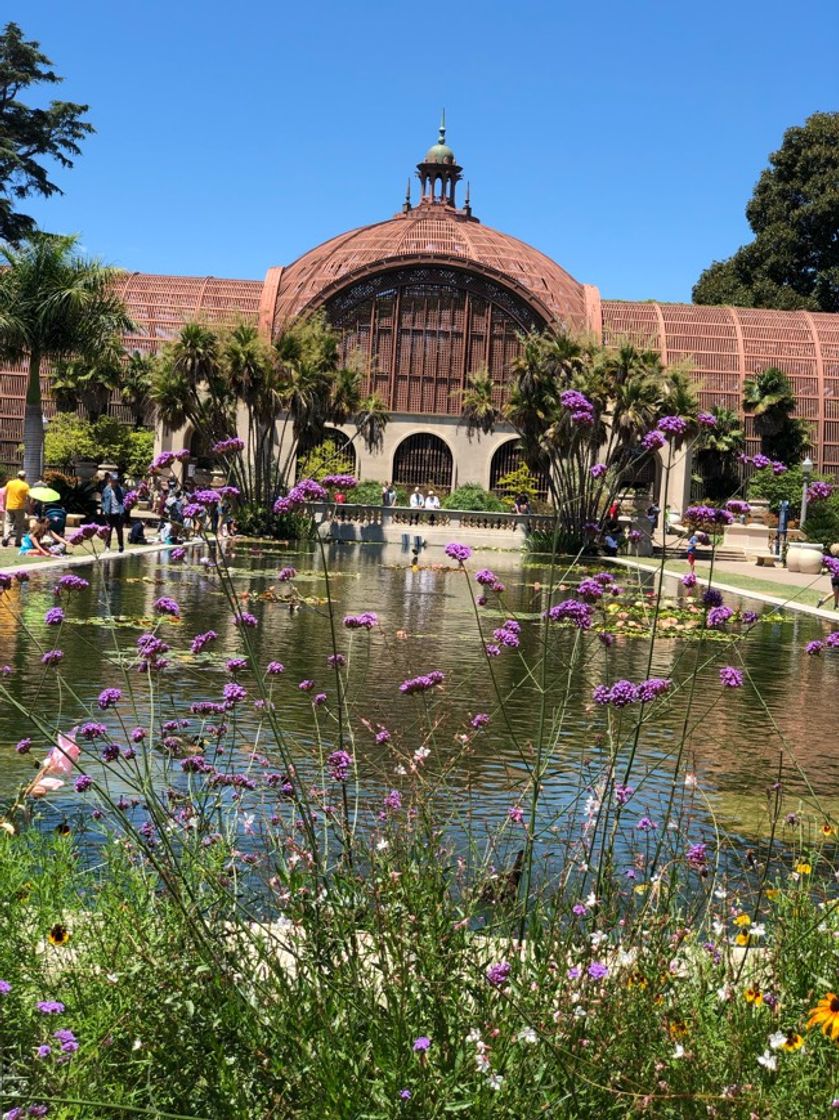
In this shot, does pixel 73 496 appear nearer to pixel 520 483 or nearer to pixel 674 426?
pixel 520 483

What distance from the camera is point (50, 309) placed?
3584 centimetres

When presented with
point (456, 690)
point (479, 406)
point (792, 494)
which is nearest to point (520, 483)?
point (479, 406)

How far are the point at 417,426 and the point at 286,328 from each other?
1713 centimetres

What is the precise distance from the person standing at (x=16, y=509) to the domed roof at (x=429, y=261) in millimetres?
30751

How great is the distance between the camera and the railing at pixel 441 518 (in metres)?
46.2

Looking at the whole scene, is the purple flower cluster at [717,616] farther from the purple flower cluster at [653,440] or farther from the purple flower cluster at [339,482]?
the purple flower cluster at [339,482]

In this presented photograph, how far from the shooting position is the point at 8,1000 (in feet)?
11.8

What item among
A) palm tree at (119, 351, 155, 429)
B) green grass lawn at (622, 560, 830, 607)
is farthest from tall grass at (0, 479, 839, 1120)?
palm tree at (119, 351, 155, 429)

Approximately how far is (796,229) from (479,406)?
22.9 metres

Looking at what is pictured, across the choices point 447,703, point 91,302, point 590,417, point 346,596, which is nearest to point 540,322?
point 91,302

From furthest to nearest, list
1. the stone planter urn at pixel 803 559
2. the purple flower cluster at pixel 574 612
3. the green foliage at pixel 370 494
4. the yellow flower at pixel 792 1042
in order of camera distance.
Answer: the green foliage at pixel 370 494 < the stone planter urn at pixel 803 559 < the purple flower cluster at pixel 574 612 < the yellow flower at pixel 792 1042

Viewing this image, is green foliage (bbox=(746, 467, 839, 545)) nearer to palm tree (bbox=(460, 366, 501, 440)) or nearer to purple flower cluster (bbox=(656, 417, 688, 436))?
palm tree (bbox=(460, 366, 501, 440))

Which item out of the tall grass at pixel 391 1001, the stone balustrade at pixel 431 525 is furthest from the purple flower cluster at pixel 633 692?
the stone balustrade at pixel 431 525

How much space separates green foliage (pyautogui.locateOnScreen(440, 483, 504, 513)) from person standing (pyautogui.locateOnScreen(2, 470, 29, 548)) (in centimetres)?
2629
